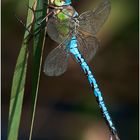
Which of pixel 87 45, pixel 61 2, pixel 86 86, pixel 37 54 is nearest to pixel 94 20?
pixel 87 45

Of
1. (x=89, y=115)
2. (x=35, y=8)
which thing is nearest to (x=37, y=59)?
(x=35, y=8)

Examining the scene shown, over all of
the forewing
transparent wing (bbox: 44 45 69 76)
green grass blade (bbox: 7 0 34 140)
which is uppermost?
the forewing

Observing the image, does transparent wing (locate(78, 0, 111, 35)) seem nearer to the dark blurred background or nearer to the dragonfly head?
the dragonfly head

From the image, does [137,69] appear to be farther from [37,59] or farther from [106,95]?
[37,59]

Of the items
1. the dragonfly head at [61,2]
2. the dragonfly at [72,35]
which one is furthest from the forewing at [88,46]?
the dragonfly head at [61,2]

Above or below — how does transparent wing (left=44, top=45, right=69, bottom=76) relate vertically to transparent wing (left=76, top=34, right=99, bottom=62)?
below

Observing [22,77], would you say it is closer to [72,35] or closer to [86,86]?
[72,35]

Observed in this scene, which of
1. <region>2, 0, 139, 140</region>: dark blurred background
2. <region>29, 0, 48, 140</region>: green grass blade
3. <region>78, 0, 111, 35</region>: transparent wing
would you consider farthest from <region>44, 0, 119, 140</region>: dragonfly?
<region>2, 0, 139, 140</region>: dark blurred background

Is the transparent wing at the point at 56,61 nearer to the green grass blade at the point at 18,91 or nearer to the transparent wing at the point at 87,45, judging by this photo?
the transparent wing at the point at 87,45
